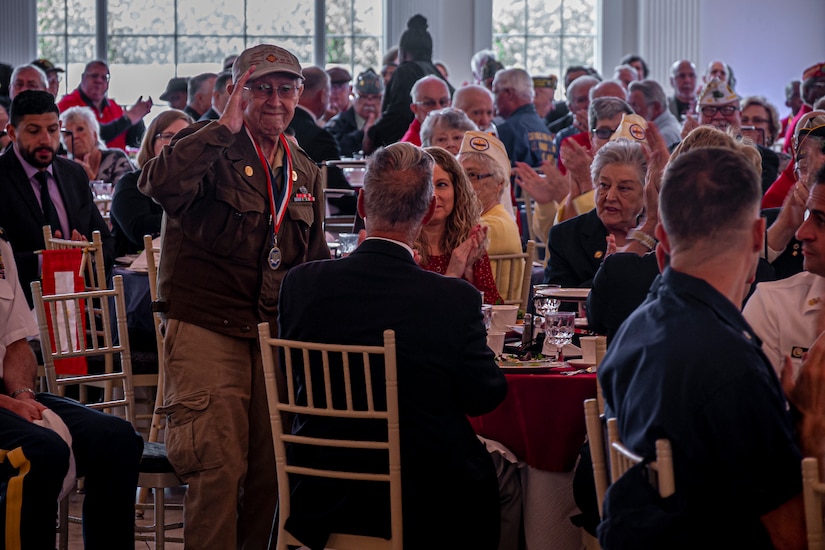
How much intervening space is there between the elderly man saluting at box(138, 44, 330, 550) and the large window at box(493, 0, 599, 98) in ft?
A: 36.2

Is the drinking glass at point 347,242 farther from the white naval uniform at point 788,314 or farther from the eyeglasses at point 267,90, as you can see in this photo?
the white naval uniform at point 788,314

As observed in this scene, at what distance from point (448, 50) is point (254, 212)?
10.7 meters

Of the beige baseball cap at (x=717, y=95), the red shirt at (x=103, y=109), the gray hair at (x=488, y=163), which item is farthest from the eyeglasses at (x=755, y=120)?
the red shirt at (x=103, y=109)

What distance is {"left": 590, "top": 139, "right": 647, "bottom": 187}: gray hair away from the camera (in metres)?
4.39

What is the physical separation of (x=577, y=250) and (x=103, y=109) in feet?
23.8

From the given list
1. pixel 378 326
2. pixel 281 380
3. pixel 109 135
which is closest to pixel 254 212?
pixel 281 380

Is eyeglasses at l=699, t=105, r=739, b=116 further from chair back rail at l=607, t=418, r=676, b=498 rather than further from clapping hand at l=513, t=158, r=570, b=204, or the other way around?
chair back rail at l=607, t=418, r=676, b=498

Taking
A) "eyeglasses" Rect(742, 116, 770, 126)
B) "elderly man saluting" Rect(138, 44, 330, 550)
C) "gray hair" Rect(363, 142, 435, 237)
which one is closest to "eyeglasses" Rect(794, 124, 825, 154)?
"gray hair" Rect(363, 142, 435, 237)

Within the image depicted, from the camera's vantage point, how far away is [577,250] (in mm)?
4359

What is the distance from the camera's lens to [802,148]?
13.0ft

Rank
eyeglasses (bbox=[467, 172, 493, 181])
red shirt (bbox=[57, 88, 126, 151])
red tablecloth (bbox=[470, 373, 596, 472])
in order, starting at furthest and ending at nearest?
1. red shirt (bbox=[57, 88, 126, 151])
2. eyeglasses (bbox=[467, 172, 493, 181])
3. red tablecloth (bbox=[470, 373, 596, 472])

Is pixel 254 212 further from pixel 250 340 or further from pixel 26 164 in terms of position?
pixel 26 164

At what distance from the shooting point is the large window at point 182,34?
1386 cm

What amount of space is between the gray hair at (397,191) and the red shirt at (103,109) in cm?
769
